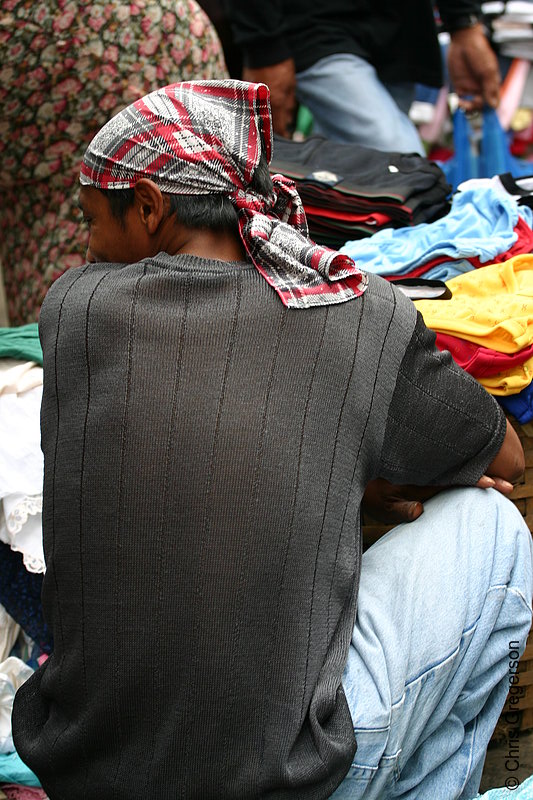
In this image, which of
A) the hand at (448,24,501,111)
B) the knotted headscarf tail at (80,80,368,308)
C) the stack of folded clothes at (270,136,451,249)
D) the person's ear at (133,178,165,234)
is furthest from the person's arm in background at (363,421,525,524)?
the hand at (448,24,501,111)

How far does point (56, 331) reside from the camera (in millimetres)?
1666

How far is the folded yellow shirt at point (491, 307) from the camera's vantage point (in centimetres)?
209

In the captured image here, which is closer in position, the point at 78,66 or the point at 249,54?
the point at 78,66

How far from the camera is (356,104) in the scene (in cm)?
386

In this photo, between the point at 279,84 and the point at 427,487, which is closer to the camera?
the point at 427,487

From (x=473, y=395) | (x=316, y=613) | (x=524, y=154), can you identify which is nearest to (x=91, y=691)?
(x=316, y=613)

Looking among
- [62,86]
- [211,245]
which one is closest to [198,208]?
[211,245]

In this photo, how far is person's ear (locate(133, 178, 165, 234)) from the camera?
1646 millimetres

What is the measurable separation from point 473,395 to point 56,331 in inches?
28.8

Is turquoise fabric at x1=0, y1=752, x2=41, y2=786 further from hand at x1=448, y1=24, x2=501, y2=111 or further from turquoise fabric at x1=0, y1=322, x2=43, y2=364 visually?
hand at x1=448, y1=24, x2=501, y2=111

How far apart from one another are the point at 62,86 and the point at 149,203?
4.86ft

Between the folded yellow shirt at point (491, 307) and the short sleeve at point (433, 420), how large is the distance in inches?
12.1

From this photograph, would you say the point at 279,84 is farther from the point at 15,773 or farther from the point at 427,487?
the point at 15,773

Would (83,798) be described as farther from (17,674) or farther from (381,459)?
(381,459)
